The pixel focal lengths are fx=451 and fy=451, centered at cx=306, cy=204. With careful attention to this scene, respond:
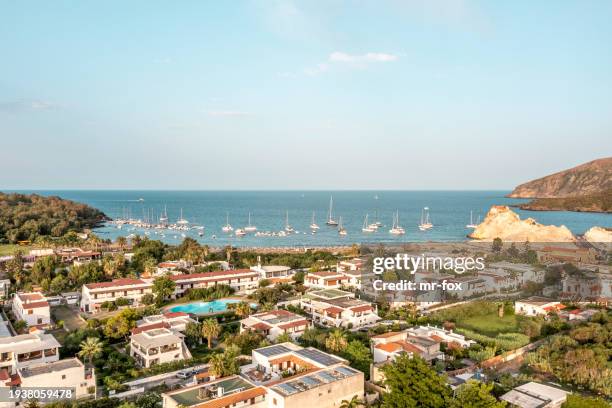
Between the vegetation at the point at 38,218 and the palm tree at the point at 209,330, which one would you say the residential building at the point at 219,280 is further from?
the vegetation at the point at 38,218

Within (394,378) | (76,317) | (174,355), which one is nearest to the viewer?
(394,378)

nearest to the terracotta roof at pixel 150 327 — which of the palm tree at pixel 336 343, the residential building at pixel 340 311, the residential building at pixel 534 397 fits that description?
the residential building at pixel 340 311

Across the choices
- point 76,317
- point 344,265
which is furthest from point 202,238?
point 76,317

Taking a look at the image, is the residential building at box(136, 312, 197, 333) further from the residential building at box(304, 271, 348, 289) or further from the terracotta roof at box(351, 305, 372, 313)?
the residential building at box(304, 271, 348, 289)

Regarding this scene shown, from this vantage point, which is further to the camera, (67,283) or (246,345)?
(67,283)

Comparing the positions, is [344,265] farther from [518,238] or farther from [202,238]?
[202,238]

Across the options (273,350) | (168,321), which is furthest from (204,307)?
(273,350)

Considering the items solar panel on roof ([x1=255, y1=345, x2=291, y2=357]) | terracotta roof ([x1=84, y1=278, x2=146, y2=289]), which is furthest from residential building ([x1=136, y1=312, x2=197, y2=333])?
solar panel on roof ([x1=255, y1=345, x2=291, y2=357])
